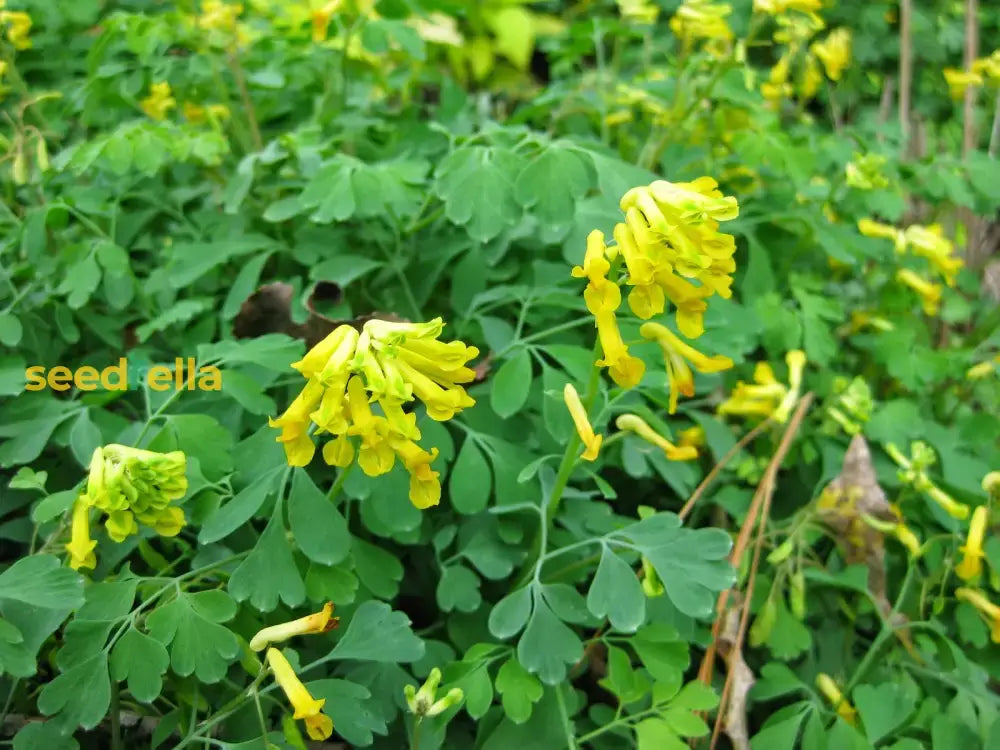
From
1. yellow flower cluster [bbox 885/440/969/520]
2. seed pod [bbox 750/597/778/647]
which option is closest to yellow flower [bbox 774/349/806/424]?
yellow flower cluster [bbox 885/440/969/520]

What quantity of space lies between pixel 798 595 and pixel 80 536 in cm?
94

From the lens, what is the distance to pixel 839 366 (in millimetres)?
1634

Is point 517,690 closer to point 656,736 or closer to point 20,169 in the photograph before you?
point 656,736

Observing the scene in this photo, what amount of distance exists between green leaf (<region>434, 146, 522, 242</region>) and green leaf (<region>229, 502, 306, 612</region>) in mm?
486

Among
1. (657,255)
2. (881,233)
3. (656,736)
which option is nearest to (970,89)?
(881,233)

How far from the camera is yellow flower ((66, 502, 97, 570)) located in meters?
0.88

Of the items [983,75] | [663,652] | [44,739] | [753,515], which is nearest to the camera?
[44,739]

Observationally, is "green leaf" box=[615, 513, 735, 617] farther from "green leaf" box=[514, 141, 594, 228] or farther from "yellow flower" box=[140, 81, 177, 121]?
"yellow flower" box=[140, 81, 177, 121]

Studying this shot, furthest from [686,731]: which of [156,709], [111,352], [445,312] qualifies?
[111,352]

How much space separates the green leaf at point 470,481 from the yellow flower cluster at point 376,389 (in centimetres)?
24

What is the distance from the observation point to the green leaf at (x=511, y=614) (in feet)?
3.03

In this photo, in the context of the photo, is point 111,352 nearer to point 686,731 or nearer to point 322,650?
point 322,650

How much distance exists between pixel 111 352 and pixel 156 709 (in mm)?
603

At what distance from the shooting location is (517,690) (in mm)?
920
